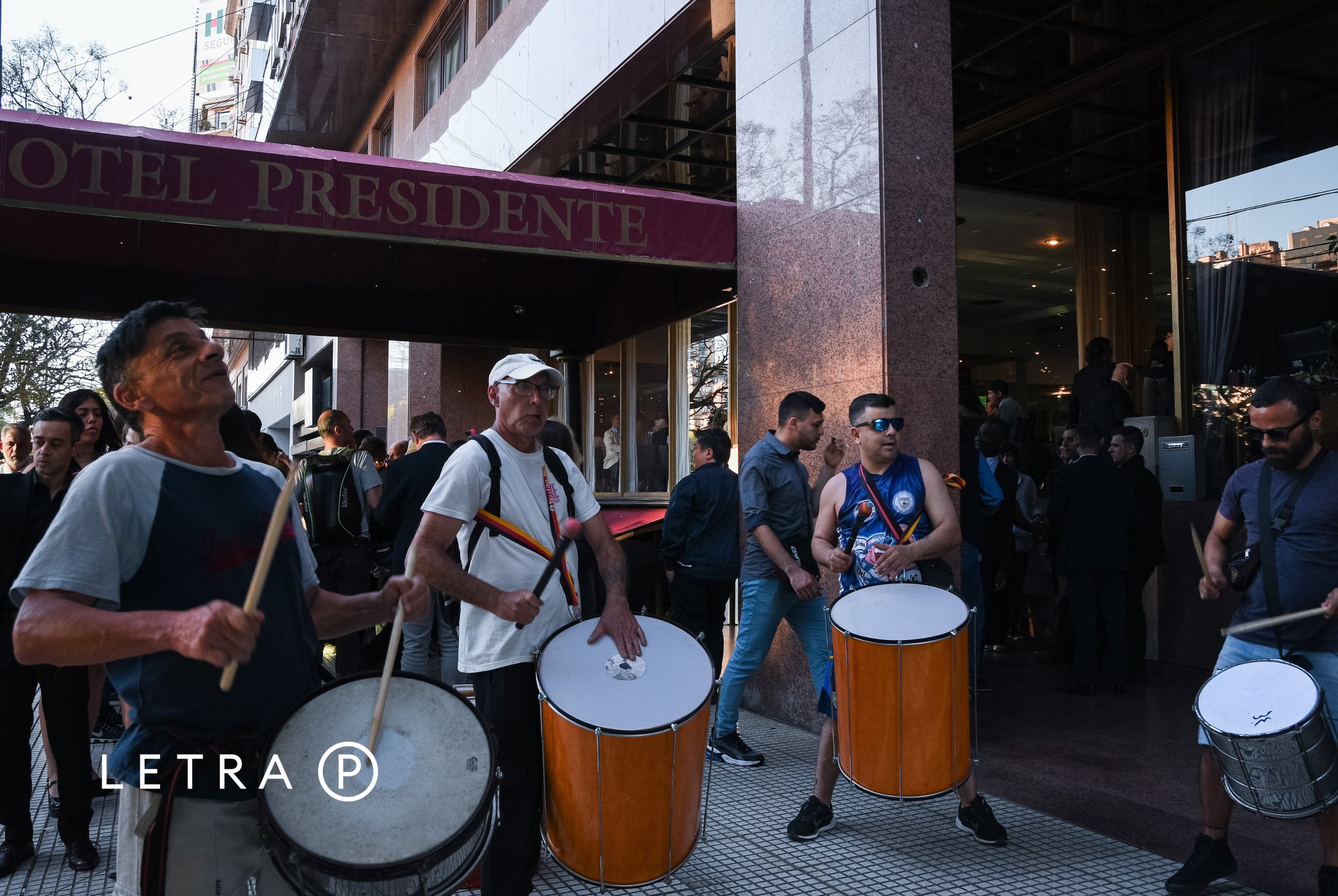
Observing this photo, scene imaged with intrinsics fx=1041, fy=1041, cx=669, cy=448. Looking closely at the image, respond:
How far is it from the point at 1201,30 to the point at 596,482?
30.4ft

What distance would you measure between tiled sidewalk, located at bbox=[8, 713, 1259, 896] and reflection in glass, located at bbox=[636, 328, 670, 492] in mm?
8376

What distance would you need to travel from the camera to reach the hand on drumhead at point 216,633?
196cm

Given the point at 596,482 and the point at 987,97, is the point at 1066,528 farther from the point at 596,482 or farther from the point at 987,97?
the point at 596,482

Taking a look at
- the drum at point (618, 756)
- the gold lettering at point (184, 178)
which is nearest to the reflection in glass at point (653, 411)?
the gold lettering at point (184, 178)

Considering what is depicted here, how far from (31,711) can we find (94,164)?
3.52 meters

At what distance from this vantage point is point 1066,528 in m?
7.94

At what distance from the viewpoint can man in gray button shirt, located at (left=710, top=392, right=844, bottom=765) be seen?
5867 millimetres

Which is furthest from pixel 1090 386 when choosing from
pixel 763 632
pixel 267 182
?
pixel 267 182

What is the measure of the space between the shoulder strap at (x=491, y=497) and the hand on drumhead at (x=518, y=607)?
0.29 meters

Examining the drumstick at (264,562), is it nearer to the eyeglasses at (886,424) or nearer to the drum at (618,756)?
the drum at (618,756)

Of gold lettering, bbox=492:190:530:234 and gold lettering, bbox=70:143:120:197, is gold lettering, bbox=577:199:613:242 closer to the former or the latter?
gold lettering, bbox=492:190:530:234

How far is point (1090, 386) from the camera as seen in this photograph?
10.9 metres

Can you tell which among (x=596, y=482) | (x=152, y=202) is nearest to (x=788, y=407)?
(x=152, y=202)

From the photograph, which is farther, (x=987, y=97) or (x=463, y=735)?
(x=987, y=97)
